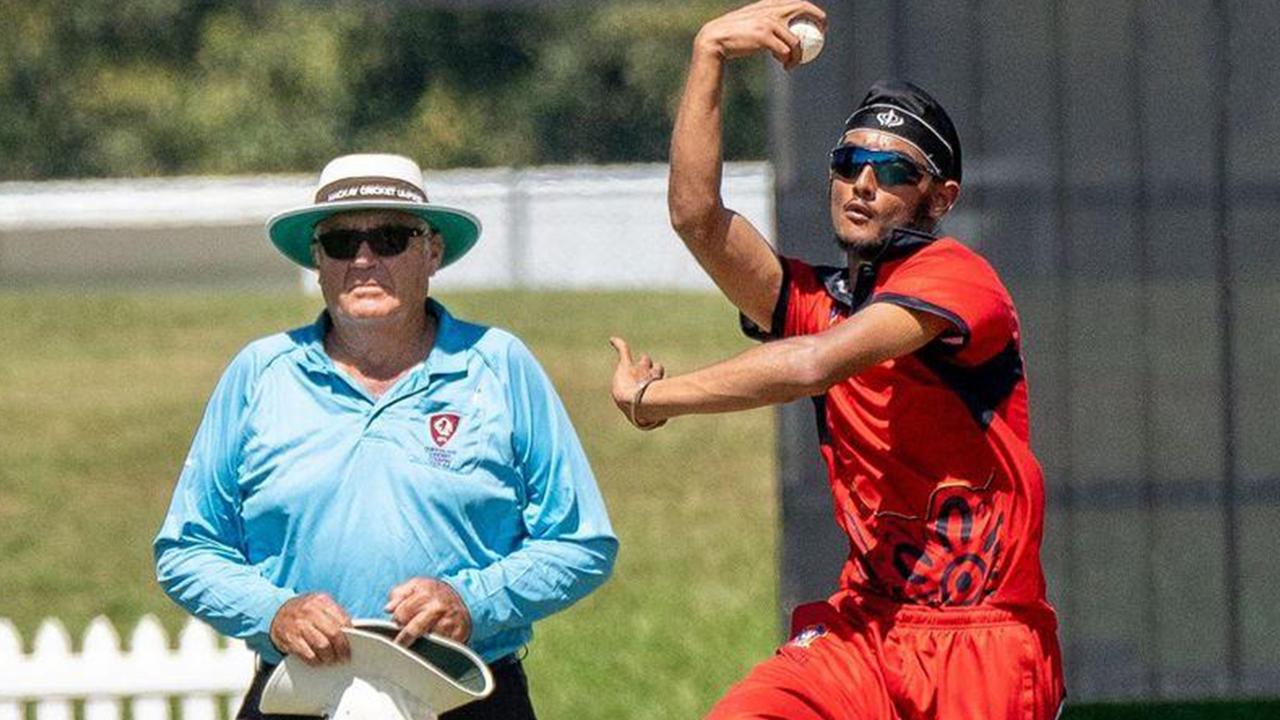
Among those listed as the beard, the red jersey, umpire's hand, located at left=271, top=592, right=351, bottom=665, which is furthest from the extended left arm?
umpire's hand, located at left=271, top=592, right=351, bottom=665

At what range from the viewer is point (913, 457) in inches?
198

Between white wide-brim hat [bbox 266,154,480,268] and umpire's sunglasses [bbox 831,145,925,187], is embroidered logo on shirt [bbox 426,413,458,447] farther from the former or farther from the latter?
umpire's sunglasses [bbox 831,145,925,187]

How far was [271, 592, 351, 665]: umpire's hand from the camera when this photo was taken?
16.7 ft

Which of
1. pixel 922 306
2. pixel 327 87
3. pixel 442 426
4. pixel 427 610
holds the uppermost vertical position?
pixel 327 87

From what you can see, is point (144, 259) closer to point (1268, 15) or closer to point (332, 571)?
point (1268, 15)

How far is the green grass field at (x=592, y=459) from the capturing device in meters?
10.9

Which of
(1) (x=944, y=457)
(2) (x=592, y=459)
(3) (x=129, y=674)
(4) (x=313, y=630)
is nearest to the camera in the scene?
(1) (x=944, y=457)

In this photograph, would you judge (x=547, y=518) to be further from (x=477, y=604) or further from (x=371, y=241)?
(x=371, y=241)

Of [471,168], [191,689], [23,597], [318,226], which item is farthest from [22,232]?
[318,226]

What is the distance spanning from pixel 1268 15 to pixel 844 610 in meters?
3.99

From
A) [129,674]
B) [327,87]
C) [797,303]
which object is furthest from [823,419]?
[327,87]

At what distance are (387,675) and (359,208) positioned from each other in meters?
0.93

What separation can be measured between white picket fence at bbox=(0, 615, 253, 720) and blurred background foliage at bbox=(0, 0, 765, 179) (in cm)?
2048

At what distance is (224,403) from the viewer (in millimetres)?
5402
